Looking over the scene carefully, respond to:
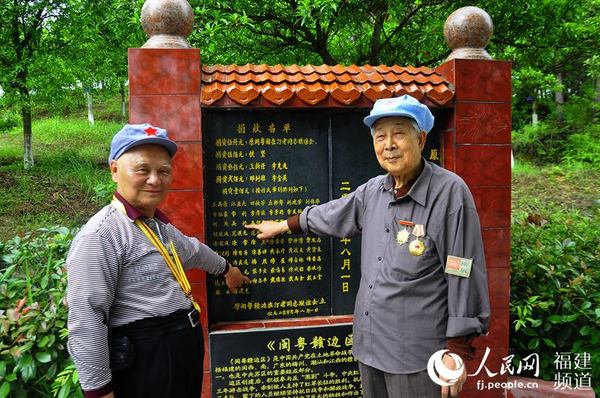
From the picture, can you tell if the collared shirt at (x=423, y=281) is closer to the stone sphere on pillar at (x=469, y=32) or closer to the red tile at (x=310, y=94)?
the red tile at (x=310, y=94)

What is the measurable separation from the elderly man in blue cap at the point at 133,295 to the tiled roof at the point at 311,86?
3.35 ft

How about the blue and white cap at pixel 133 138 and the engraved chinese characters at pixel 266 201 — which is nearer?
the blue and white cap at pixel 133 138

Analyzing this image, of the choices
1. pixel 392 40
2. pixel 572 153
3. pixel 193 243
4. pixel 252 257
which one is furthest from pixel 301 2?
pixel 572 153

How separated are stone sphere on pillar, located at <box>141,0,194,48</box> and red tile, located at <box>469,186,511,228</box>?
2.25 m

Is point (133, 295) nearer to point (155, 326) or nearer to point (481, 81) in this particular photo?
point (155, 326)

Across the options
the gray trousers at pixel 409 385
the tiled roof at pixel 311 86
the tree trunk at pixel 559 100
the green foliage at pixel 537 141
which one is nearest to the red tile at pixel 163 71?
the tiled roof at pixel 311 86

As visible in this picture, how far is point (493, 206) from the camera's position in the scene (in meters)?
3.29

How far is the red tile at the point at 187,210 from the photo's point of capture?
2941mm

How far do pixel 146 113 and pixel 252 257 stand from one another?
3.77ft

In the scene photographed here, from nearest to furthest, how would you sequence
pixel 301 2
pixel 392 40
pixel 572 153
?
pixel 301 2
pixel 392 40
pixel 572 153

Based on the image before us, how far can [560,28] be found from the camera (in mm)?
6133

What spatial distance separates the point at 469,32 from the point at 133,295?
110 inches

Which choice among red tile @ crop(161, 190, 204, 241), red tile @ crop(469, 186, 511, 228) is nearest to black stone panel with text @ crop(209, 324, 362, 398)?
red tile @ crop(161, 190, 204, 241)

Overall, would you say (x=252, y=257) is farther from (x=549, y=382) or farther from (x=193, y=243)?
(x=549, y=382)
